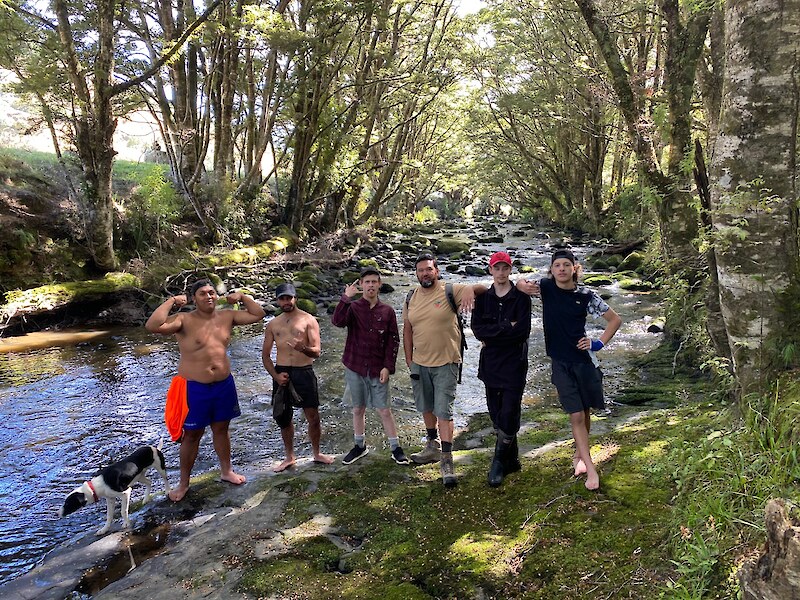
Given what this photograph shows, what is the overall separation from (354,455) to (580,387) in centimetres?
259

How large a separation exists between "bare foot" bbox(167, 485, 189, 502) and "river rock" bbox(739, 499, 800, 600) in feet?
15.2

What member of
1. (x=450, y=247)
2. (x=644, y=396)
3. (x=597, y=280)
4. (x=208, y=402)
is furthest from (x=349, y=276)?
(x=208, y=402)

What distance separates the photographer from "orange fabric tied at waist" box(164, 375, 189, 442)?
5.16 m

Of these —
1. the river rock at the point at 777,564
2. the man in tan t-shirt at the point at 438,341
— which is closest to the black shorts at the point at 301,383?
the man in tan t-shirt at the point at 438,341

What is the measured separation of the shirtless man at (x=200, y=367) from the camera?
17.0ft

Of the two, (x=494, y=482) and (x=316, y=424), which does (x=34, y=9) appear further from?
(x=494, y=482)

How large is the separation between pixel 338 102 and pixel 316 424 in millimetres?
20731

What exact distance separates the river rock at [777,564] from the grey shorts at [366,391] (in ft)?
11.8

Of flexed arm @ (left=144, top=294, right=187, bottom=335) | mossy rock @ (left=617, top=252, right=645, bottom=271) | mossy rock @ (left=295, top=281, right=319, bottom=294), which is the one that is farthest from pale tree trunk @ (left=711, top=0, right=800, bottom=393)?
mossy rock @ (left=617, top=252, right=645, bottom=271)

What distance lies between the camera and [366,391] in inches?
222

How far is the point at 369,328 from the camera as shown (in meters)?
5.49

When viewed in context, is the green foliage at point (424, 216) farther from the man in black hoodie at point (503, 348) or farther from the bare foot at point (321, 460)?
the man in black hoodie at point (503, 348)

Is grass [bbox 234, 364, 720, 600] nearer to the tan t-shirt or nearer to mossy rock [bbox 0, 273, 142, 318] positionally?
the tan t-shirt

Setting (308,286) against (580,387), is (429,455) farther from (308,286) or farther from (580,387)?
(308,286)
